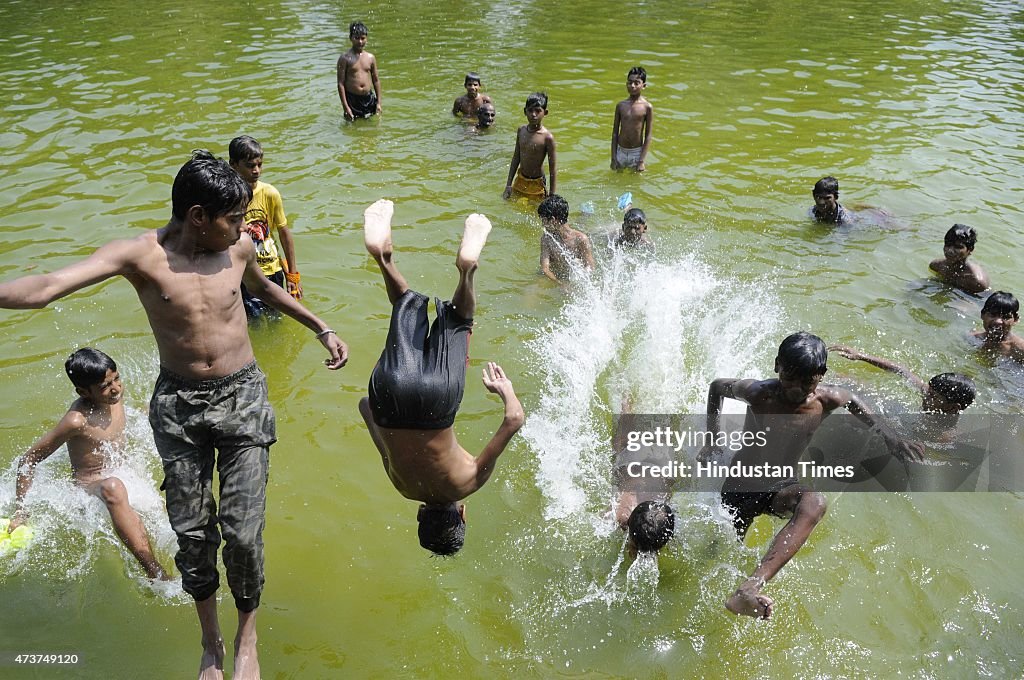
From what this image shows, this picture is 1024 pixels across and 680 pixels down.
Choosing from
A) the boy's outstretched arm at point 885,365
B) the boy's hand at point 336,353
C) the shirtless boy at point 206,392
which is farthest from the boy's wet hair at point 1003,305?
the shirtless boy at point 206,392

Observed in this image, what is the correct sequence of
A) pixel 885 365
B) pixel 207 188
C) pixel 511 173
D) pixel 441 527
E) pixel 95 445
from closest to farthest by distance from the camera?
pixel 207 188 → pixel 441 527 → pixel 95 445 → pixel 885 365 → pixel 511 173

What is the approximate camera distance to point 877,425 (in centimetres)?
450

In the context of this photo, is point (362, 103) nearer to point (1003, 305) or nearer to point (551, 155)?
point (551, 155)

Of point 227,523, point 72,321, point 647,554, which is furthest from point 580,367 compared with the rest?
point 72,321

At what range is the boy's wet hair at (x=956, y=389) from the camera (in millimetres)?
5219

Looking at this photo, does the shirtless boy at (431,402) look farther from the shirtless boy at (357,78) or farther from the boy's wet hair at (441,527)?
the shirtless boy at (357,78)

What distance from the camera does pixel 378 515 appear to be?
477 centimetres

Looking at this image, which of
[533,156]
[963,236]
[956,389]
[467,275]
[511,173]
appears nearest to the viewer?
[467,275]

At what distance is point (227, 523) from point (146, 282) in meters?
1.16

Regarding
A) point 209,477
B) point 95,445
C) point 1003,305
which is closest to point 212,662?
point 209,477

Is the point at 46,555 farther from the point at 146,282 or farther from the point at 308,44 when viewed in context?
the point at 308,44

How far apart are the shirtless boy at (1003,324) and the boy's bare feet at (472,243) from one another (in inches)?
191

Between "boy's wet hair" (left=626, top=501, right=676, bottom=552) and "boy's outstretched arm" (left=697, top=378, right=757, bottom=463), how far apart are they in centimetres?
64

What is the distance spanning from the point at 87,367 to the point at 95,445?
1.72 ft
